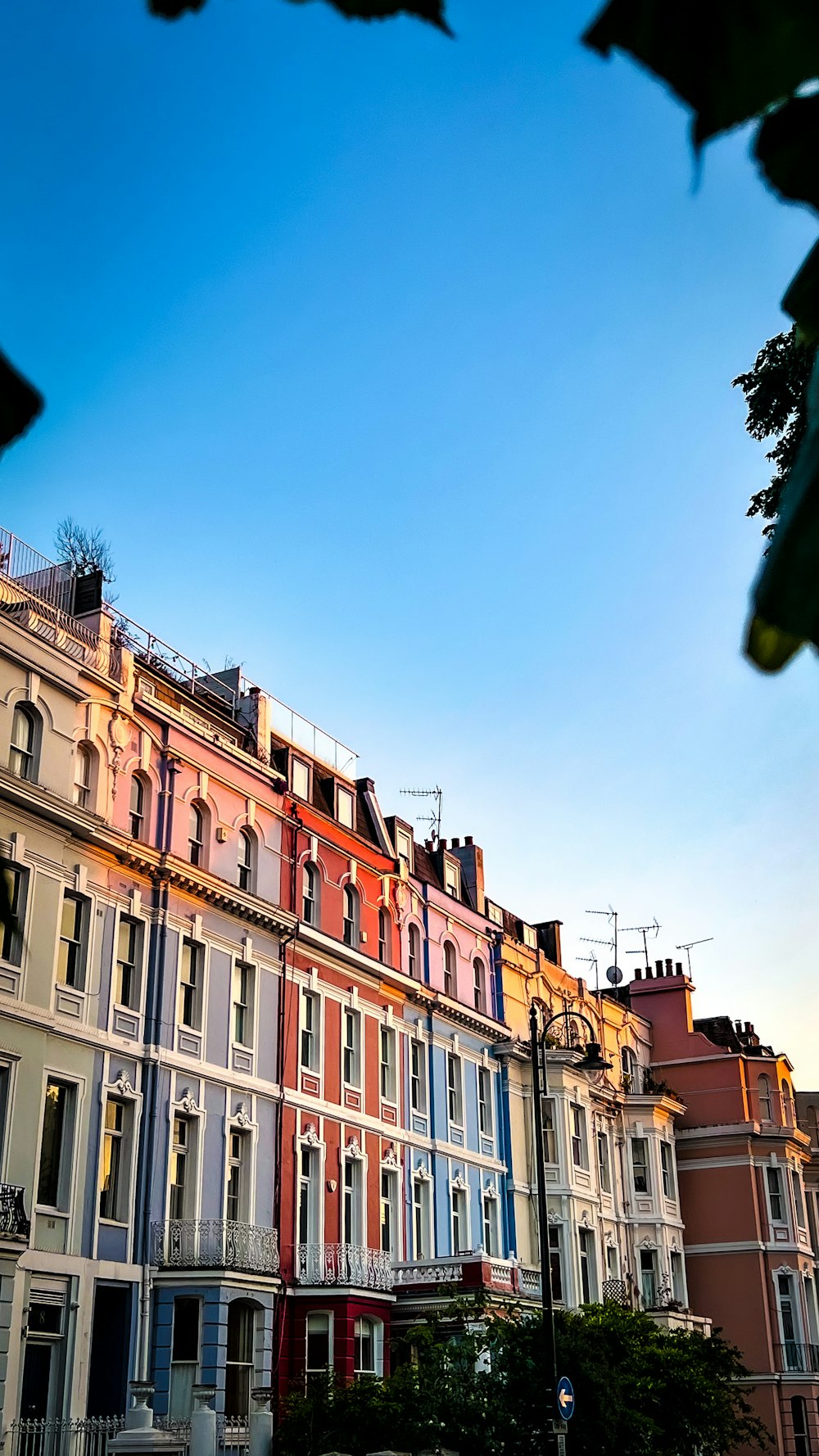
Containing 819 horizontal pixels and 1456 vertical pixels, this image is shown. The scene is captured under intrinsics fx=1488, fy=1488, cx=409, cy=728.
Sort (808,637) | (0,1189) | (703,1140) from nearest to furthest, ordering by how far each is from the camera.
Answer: (808,637), (0,1189), (703,1140)

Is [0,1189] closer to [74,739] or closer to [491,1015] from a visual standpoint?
[74,739]

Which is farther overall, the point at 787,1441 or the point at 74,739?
the point at 787,1441

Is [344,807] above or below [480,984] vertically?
above

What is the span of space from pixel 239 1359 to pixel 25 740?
40.0ft

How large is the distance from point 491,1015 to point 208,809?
1492 centimetres

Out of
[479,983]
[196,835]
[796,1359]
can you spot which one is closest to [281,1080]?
[196,835]

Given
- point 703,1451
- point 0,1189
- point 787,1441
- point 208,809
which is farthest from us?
point 787,1441

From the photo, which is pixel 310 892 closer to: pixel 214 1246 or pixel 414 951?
pixel 414 951

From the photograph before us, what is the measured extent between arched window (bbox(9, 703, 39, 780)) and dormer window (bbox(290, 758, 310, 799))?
29.6 feet

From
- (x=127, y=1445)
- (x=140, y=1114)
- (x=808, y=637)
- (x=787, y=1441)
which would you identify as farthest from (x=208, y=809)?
(x=787, y=1441)

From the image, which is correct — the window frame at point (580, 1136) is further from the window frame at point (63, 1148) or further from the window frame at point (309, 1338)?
the window frame at point (63, 1148)

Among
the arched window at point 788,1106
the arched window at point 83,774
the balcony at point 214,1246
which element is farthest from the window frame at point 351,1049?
the arched window at point 788,1106

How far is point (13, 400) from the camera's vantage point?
4.49 feet

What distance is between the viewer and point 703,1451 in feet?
90.9
